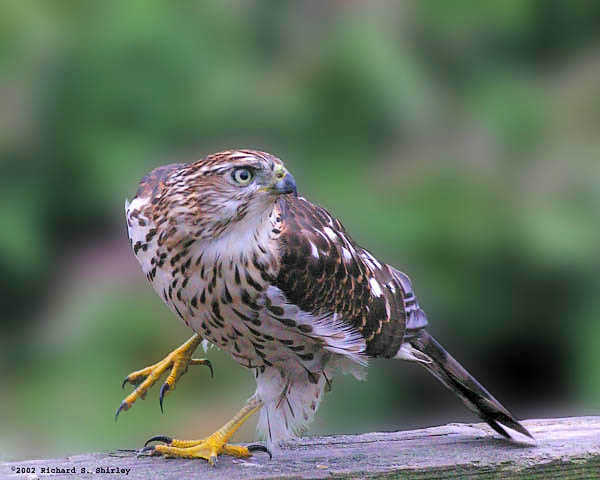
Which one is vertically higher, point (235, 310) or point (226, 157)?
point (226, 157)

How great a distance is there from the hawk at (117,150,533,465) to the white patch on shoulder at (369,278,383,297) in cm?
3

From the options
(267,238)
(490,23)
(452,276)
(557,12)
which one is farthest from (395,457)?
(557,12)

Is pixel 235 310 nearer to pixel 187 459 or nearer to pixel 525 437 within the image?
pixel 187 459

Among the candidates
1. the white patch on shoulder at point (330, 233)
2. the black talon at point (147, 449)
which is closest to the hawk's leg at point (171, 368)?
the black talon at point (147, 449)

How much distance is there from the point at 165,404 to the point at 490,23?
10.9ft

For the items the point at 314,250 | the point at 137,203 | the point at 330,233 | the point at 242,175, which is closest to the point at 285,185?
the point at 242,175

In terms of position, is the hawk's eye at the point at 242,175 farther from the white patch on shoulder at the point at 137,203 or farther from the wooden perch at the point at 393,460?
the wooden perch at the point at 393,460

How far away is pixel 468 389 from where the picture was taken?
3391 millimetres

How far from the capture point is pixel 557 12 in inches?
287

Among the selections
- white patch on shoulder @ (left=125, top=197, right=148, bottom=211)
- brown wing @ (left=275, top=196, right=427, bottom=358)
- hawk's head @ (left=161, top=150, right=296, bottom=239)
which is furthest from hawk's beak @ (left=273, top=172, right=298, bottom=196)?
white patch on shoulder @ (left=125, top=197, right=148, bottom=211)

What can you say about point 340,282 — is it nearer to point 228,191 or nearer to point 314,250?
point 314,250

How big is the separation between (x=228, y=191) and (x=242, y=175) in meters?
0.06

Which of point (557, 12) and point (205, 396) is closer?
point (205, 396)

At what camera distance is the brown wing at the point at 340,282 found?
3.09 m
